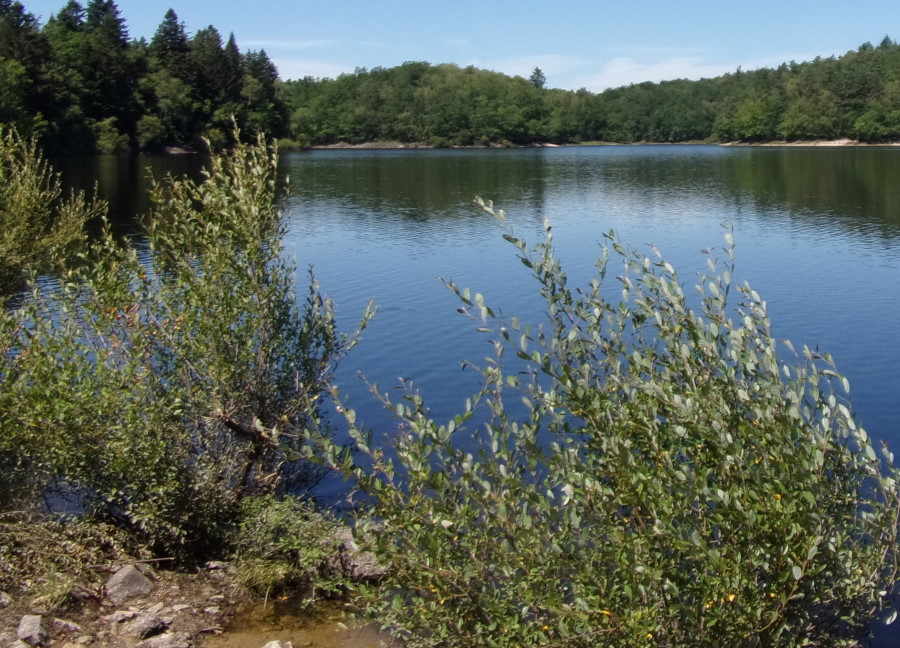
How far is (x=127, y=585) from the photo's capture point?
1110cm

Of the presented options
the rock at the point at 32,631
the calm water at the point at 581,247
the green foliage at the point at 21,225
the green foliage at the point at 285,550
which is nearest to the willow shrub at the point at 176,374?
the green foliage at the point at 285,550

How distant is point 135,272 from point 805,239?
116 feet

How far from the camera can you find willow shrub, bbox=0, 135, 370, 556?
11289 millimetres

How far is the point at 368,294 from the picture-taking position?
103 feet

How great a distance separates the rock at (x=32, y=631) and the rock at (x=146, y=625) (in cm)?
86

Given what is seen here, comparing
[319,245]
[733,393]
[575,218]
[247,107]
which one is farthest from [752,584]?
[247,107]

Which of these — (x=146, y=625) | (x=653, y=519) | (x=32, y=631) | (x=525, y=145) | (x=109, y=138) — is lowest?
(x=146, y=625)

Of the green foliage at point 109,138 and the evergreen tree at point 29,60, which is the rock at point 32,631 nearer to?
the evergreen tree at point 29,60

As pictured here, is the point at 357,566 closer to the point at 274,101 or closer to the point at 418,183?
the point at 418,183

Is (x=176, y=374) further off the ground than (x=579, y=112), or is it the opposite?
(x=579, y=112)

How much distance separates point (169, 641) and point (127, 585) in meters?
1.11

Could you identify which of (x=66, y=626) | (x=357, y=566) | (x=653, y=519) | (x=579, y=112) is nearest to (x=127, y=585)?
(x=66, y=626)

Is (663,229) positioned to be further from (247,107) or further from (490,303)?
→ (247,107)

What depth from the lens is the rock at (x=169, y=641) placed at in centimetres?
1022
